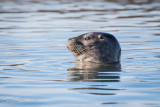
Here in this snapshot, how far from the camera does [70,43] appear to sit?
10.6 meters

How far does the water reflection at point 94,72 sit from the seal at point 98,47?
0.77 ft

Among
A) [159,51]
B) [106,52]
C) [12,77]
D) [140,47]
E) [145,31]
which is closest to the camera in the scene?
[12,77]

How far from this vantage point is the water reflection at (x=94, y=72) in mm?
8703

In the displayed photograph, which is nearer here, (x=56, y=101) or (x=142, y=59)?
(x=56, y=101)

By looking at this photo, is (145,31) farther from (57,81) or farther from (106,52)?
(57,81)

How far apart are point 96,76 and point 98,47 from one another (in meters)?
1.63

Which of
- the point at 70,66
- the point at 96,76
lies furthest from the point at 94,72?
the point at 70,66

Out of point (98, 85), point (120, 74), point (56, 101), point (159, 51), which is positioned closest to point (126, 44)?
point (159, 51)

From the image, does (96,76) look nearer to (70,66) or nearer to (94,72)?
(94,72)

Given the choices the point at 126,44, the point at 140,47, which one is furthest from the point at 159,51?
the point at 126,44

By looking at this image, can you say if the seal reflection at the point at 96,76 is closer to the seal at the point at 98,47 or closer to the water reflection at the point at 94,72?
the water reflection at the point at 94,72

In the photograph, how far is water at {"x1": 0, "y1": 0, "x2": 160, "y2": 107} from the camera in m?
7.21

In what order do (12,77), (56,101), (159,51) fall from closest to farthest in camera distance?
(56,101)
(12,77)
(159,51)

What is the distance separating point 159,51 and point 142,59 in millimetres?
1309
